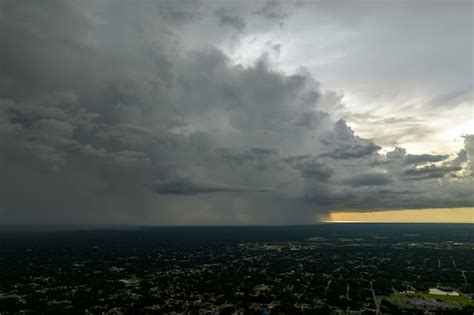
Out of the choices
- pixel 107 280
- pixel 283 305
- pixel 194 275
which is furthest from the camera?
pixel 194 275

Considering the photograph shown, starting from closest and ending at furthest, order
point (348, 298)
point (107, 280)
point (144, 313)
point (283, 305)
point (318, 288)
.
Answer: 1. point (144, 313)
2. point (283, 305)
3. point (348, 298)
4. point (318, 288)
5. point (107, 280)

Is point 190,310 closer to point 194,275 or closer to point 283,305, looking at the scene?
point 283,305

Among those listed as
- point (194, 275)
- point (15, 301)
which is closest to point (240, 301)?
point (194, 275)

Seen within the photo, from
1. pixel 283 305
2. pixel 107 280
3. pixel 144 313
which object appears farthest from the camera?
pixel 107 280

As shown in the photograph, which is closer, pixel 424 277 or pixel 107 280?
pixel 107 280

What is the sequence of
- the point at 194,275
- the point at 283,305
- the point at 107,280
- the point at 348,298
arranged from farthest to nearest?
1. the point at 194,275
2. the point at 107,280
3. the point at 348,298
4. the point at 283,305

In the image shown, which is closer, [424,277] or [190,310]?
[190,310]

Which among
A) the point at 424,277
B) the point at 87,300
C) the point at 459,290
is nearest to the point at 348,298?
the point at 459,290

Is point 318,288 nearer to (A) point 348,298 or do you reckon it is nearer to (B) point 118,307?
(A) point 348,298
